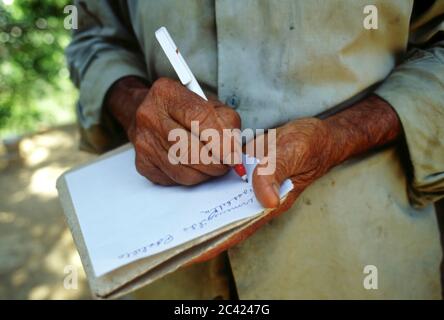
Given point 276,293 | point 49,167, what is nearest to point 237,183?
point 276,293

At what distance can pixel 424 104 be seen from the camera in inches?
38.2

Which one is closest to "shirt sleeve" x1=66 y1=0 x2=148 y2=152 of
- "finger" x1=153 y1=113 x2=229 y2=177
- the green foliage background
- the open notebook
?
the open notebook

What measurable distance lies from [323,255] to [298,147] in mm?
312

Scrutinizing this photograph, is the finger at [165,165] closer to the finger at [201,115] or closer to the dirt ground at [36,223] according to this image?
the finger at [201,115]

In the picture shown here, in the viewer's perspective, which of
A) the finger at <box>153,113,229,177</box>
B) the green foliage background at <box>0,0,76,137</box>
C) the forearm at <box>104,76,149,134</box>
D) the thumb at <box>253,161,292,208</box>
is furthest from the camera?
the green foliage background at <box>0,0,76,137</box>

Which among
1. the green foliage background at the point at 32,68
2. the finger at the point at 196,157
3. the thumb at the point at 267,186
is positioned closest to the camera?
the thumb at the point at 267,186

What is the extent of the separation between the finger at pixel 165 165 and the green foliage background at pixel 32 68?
3.23 meters

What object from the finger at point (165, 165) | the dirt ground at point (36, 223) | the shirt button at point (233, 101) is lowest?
the dirt ground at point (36, 223)

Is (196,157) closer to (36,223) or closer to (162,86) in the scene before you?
(162,86)

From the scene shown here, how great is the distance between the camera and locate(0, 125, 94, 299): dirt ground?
2268mm

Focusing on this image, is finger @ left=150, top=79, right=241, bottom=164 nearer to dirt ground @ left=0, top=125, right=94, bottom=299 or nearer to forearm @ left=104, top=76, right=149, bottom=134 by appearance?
forearm @ left=104, top=76, right=149, bottom=134

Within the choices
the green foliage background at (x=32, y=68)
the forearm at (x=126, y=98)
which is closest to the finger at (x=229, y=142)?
the forearm at (x=126, y=98)

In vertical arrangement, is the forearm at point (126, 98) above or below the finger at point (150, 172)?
above

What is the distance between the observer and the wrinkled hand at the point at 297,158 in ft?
2.43
